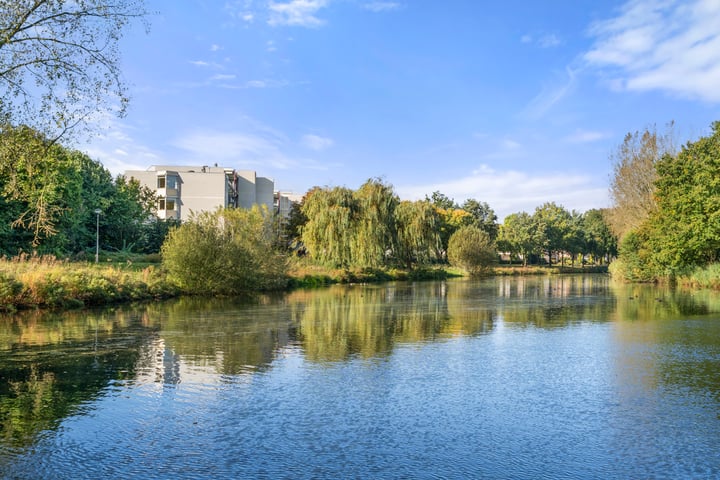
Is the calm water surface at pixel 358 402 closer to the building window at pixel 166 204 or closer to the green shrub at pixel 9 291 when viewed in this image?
the green shrub at pixel 9 291

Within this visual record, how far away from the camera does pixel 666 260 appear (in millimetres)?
41219

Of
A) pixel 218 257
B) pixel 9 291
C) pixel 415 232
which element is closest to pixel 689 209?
pixel 415 232

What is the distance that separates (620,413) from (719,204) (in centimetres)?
3439

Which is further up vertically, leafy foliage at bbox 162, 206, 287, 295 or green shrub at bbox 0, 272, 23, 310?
leafy foliage at bbox 162, 206, 287, 295

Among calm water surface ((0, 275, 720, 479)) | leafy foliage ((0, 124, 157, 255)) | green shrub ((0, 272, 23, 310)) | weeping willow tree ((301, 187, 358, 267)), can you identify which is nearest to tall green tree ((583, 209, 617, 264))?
weeping willow tree ((301, 187, 358, 267))

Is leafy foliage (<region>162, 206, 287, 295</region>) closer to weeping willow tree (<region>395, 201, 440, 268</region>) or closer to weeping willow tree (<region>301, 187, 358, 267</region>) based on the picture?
weeping willow tree (<region>301, 187, 358, 267</region>)

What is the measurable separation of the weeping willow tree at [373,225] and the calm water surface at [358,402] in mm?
32165

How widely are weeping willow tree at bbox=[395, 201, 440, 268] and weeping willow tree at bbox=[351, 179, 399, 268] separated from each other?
274 centimetres

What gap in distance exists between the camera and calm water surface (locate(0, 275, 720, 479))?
6.46 metres

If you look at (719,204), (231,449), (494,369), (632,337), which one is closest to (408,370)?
(494,369)

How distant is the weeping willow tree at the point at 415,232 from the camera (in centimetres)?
5975

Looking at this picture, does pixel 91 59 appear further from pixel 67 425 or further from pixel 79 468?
pixel 79 468

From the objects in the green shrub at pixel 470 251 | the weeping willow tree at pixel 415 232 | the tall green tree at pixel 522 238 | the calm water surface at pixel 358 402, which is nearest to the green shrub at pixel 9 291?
the calm water surface at pixel 358 402

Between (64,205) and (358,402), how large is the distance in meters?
41.6
